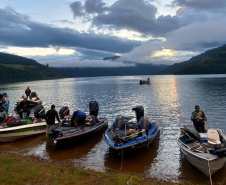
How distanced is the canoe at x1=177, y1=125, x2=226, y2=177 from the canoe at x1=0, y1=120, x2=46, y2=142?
13.5 meters

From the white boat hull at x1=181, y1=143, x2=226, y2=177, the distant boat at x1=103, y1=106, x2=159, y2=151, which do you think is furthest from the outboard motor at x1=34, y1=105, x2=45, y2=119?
the white boat hull at x1=181, y1=143, x2=226, y2=177

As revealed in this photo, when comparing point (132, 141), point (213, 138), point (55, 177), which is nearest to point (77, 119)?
point (132, 141)

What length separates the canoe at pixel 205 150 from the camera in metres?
11.7

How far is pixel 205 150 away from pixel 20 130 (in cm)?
1574

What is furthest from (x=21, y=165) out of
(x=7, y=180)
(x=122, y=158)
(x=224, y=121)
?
(x=224, y=121)

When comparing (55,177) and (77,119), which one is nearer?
(55,177)

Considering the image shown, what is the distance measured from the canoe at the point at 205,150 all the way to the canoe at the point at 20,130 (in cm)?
1351

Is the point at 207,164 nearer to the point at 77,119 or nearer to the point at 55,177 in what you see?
the point at 55,177

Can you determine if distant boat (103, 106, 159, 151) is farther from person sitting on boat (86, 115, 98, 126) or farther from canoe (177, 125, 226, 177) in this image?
person sitting on boat (86, 115, 98, 126)

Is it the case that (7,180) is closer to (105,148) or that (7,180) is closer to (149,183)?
(149,183)

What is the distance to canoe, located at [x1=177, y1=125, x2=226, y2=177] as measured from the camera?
11741 mm

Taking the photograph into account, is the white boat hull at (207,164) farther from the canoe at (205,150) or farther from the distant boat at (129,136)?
the distant boat at (129,136)

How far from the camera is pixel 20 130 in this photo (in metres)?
20.0

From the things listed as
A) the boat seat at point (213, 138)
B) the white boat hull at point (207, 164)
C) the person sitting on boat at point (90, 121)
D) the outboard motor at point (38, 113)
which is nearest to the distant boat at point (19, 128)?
the outboard motor at point (38, 113)
